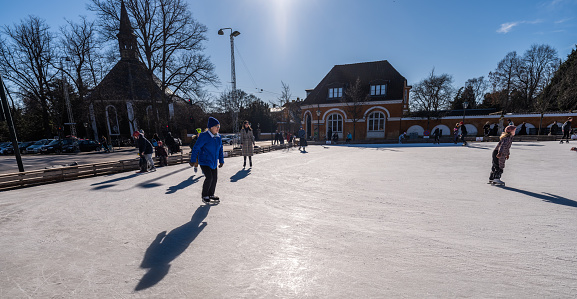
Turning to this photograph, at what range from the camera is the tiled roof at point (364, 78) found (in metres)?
29.8

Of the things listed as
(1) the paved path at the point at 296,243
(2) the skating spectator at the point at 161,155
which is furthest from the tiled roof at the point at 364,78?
(1) the paved path at the point at 296,243

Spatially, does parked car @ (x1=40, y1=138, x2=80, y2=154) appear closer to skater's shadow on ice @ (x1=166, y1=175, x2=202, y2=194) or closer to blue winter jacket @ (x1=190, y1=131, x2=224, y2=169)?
skater's shadow on ice @ (x1=166, y1=175, x2=202, y2=194)

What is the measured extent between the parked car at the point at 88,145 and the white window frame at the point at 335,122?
2893 cm

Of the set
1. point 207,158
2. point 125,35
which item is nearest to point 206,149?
point 207,158

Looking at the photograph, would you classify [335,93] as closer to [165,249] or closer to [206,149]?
[206,149]

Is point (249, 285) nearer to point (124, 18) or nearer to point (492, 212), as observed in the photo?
point (492, 212)

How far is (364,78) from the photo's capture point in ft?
107

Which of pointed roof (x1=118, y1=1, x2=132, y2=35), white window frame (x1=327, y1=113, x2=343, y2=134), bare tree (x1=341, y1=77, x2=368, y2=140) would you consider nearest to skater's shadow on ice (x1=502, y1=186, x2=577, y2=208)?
bare tree (x1=341, y1=77, x2=368, y2=140)

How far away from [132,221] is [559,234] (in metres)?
6.44

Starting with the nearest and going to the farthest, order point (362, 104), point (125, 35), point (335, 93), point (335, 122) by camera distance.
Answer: point (125, 35) → point (362, 104) → point (335, 122) → point (335, 93)

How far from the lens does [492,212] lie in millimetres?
3852

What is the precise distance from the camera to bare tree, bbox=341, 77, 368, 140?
2917cm

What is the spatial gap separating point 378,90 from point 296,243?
31793 mm

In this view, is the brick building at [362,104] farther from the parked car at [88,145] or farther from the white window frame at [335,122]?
the parked car at [88,145]
